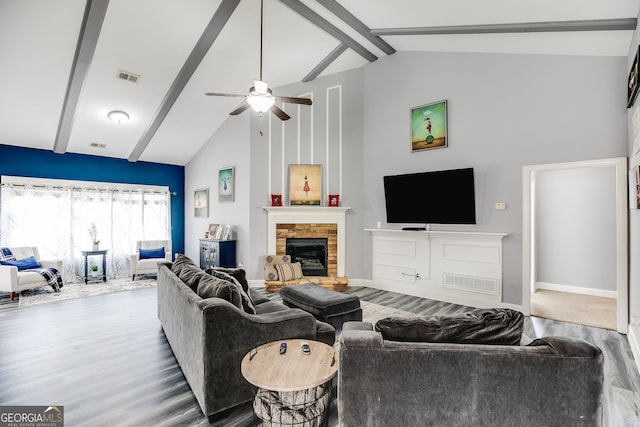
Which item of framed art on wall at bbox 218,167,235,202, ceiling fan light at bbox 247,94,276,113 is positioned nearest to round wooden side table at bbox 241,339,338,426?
ceiling fan light at bbox 247,94,276,113

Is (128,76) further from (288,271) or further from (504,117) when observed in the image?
(504,117)

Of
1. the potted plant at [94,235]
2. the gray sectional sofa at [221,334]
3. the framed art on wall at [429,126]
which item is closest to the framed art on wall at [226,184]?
the potted plant at [94,235]

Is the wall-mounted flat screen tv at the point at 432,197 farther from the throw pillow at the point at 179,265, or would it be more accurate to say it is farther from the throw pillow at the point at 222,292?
the throw pillow at the point at 222,292

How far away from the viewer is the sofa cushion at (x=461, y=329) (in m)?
1.50

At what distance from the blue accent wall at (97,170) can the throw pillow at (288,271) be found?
3.85m

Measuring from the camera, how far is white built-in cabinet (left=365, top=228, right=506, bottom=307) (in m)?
4.41

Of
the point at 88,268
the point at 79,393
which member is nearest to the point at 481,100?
the point at 79,393

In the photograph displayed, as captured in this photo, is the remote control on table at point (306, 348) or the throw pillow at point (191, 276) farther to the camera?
the throw pillow at point (191, 276)

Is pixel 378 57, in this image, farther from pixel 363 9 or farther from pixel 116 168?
pixel 116 168

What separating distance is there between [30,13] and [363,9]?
154 inches

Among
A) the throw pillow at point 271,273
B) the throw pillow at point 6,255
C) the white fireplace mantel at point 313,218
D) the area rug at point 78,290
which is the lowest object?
the area rug at point 78,290

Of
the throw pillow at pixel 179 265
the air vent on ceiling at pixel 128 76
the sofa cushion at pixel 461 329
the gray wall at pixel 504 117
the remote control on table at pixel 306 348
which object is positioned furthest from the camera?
the air vent on ceiling at pixel 128 76

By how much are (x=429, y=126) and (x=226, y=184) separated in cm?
419

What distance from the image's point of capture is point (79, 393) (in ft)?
7.75
